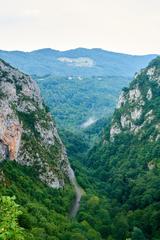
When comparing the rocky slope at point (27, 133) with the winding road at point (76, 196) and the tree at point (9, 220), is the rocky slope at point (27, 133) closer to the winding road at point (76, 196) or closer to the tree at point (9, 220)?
the winding road at point (76, 196)

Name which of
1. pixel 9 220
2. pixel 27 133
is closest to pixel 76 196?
pixel 27 133

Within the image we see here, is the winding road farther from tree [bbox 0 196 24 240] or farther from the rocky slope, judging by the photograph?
tree [bbox 0 196 24 240]

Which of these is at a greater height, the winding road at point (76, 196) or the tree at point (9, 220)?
the tree at point (9, 220)

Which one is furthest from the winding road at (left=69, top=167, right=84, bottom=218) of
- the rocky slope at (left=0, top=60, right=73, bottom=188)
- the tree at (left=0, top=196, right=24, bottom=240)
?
the tree at (left=0, top=196, right=24, bottom=240)

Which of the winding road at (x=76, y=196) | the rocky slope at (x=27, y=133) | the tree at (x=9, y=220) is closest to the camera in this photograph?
the tree at (x=9, y=220)

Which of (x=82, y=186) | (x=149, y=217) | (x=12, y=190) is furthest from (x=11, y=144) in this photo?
(x=149, y=217)

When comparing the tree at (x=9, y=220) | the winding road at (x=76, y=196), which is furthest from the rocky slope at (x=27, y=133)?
the tree at (x=9, y=220)

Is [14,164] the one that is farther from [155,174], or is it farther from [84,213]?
[155,174]
